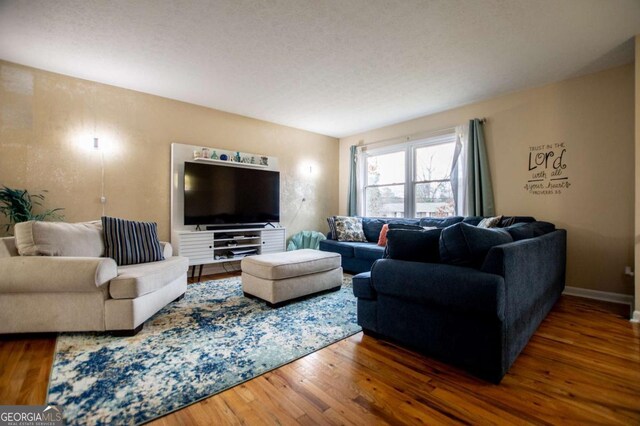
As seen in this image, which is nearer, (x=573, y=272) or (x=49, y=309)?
(x=49, y=309)

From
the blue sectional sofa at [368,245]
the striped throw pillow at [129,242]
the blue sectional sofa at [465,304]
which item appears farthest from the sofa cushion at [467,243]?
the striped throw pillow at [129,242]

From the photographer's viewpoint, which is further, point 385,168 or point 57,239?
point 385,168

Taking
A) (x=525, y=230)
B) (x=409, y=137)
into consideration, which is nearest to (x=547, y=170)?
(x=525, y=230)

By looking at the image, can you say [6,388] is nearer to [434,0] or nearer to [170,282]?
[170,282]

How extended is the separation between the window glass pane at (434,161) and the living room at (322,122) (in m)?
0.26

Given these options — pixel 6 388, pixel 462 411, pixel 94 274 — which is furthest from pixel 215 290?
pixel 462 411

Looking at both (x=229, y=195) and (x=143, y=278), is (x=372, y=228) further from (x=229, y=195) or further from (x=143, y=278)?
(x=143, y=278)

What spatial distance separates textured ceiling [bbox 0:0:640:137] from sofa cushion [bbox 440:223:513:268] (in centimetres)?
172

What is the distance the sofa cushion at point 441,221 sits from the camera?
12.7 feet

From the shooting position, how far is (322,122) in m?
5.04

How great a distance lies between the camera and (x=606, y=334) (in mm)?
2242

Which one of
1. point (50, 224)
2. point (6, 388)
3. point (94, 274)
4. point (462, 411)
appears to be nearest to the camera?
point (462, 411)

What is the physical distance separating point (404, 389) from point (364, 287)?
737 millimetres

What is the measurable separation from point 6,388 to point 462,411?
234 cm
